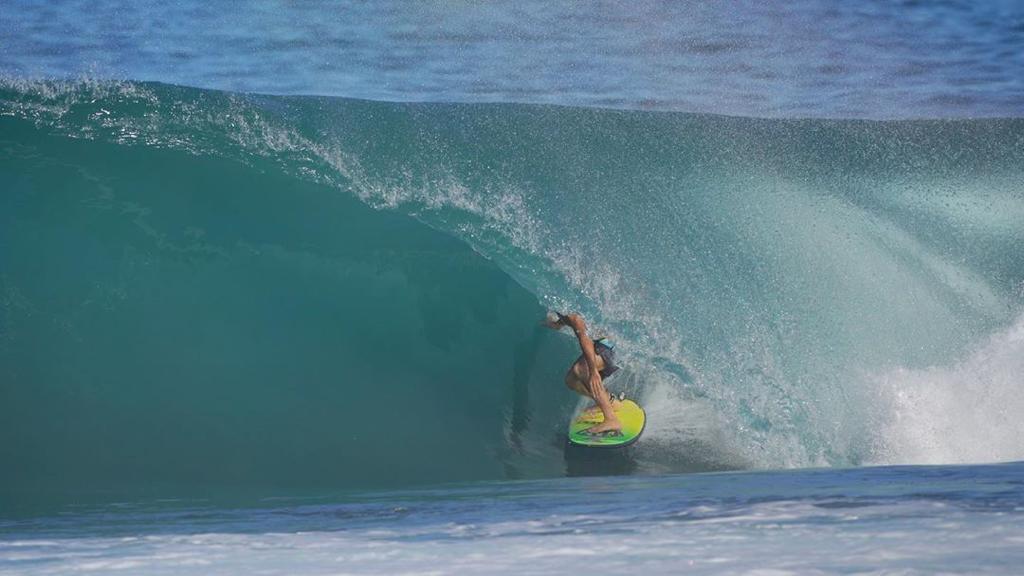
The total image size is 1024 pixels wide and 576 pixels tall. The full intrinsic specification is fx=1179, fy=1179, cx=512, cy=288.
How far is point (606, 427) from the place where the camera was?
4.18m

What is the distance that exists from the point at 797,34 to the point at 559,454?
817cm

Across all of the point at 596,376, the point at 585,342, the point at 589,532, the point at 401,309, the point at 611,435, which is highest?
the point at 401,309

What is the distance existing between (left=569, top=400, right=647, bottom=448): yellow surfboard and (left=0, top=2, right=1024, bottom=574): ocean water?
6 cm

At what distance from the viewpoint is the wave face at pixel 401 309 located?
418 cm

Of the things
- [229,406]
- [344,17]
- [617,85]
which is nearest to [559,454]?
[229,406]

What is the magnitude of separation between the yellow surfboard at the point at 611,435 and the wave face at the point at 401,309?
8 centimetres

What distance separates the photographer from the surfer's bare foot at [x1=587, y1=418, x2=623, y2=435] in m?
4.17

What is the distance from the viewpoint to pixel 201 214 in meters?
4.89

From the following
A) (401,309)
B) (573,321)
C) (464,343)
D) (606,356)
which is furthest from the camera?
(401,309)

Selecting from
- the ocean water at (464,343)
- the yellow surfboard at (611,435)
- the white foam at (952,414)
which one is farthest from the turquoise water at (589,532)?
the white foam at (952,414)

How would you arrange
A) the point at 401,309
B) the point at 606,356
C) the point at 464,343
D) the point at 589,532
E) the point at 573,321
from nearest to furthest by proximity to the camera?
the point at 589,532 < the point at 573,321 < the point at 606,356 < the point at 464,343 < the point at 401,309

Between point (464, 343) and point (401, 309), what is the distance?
304 millimetres

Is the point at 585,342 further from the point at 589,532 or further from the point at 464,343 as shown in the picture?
the point at 589,532

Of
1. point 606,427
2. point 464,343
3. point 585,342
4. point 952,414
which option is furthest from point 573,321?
point 952,414
